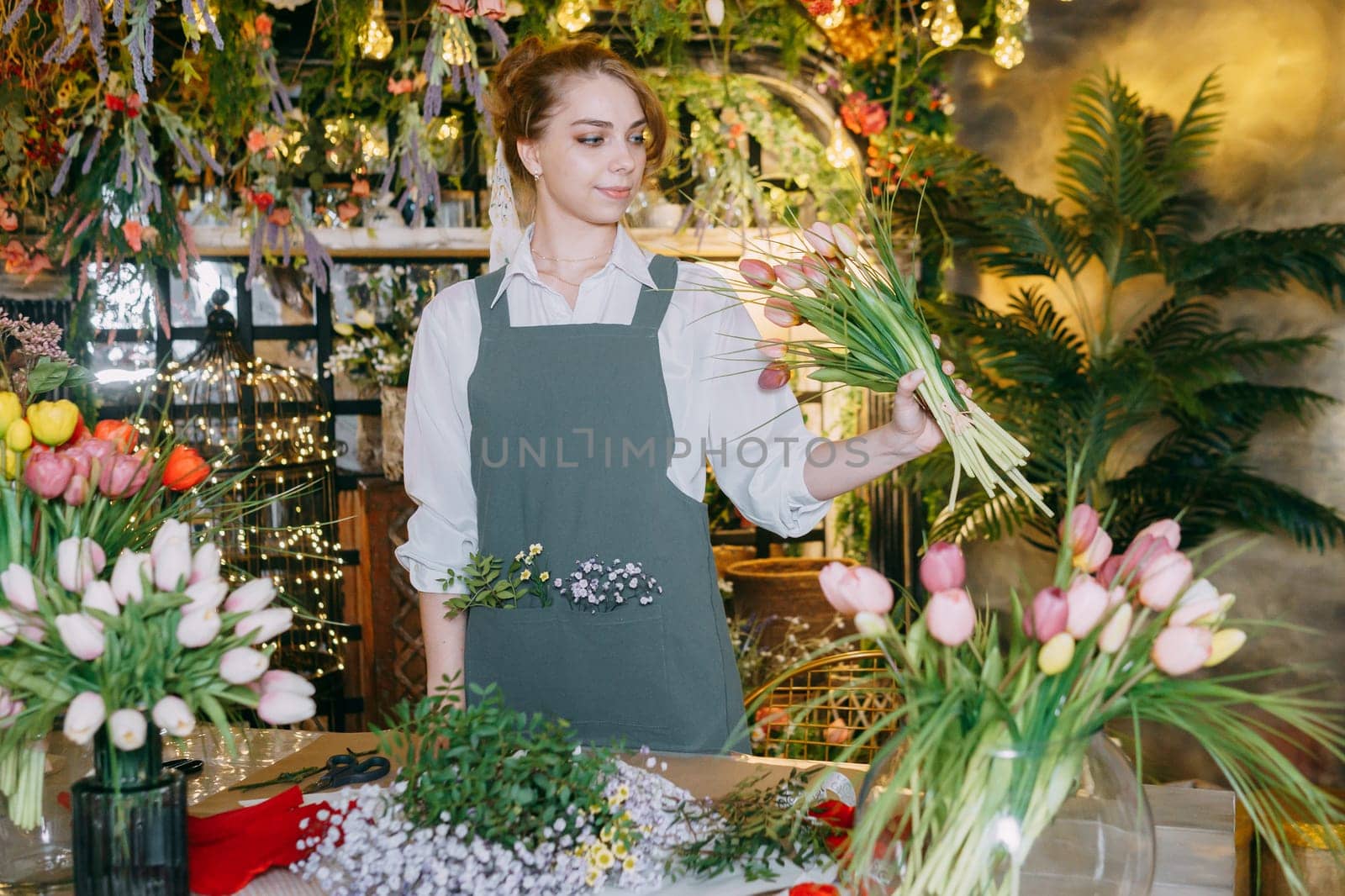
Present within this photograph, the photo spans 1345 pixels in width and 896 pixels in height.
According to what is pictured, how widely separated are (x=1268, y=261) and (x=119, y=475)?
3124mm

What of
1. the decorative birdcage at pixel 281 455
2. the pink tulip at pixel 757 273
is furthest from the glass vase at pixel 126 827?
the decorative birdcage at pixel 281 455

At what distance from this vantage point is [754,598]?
4.24 meters

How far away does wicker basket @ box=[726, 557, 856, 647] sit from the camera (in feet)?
13.7

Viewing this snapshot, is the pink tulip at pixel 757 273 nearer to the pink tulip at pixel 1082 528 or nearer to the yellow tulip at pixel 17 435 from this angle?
the pink tulip at pixel 1082 528

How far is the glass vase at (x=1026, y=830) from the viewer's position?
0.82 meters

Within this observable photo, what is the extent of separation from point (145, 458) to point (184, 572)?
230 millimetres

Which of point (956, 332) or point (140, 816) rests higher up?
point (956, 332)

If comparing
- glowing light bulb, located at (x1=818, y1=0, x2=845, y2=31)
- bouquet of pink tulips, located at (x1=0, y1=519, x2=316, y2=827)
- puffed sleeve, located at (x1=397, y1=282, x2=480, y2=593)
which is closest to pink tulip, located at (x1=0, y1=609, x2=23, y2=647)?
bouquet of pink tulips, located at (x1=0, y1=519, x2=316, y2=827)

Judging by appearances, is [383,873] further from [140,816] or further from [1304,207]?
[1304,207]

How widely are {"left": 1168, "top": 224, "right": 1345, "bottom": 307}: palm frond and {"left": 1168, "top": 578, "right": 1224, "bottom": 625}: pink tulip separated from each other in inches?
107

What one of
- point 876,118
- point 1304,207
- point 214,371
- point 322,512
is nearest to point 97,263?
point 214,371

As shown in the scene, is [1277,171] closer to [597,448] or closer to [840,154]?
[840,154]

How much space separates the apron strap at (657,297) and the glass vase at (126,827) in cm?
105

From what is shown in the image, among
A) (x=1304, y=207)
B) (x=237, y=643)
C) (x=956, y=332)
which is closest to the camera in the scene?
(x=237, y=643)
